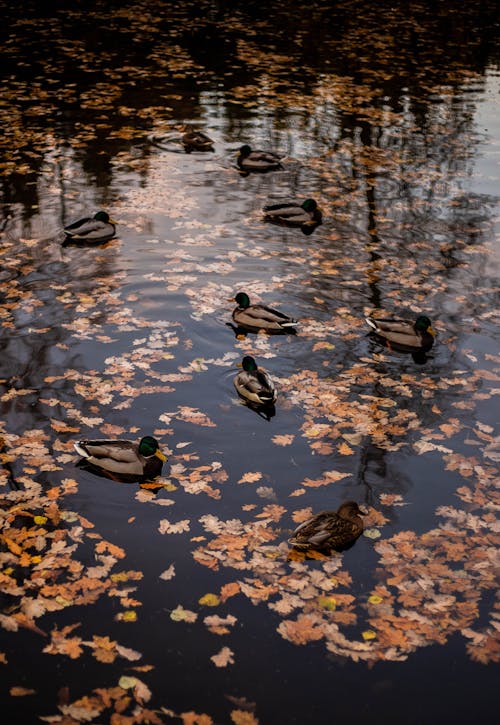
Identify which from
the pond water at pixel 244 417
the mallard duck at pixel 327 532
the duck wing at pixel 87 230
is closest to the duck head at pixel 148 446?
the pond water at pixel 244 417

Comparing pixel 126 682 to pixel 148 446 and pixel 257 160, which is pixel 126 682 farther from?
pixel 257 160

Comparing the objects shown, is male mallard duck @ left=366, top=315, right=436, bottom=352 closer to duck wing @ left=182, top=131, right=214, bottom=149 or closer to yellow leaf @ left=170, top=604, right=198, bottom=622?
yellow leaf @ left=170, top=604, right=198, bottom=622

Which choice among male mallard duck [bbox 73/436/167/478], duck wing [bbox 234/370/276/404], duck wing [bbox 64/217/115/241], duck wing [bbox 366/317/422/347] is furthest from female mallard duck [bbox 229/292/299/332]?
duck wing [bbox 64/217/115/241]

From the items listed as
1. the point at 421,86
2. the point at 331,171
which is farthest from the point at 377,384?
the point at 421,86

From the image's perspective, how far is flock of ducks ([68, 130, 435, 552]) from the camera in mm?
6469

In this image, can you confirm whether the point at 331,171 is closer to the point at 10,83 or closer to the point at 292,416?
the point at 292,416

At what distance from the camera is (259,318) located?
944cm

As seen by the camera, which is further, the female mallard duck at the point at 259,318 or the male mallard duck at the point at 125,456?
the female mallard duck at the point at 259,318

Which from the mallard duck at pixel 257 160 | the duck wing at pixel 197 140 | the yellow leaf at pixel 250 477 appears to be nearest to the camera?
the yellow leaf at pixel 250 477

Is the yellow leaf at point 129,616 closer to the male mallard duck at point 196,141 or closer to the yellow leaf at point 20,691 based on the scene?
the yellow leaf at point 20,691

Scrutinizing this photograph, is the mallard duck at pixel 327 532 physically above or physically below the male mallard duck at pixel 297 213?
below

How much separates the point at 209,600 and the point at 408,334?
Answer: 4.30 meters

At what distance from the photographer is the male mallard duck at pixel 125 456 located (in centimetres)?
713

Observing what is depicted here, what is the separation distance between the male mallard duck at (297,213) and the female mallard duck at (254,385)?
175 inches
